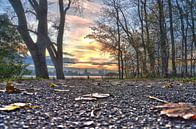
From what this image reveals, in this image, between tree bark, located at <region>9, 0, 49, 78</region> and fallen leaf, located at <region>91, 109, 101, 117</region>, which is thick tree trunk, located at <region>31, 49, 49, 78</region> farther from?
fallen leaf, located at <region>91, 109, 101, 117</region>

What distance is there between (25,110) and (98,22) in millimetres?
24781

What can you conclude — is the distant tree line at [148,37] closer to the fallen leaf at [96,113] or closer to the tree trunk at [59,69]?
the tree trunk at [59,69]

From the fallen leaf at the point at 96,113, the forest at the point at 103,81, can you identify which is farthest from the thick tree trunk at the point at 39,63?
the fallen leaf at the point at 96,113

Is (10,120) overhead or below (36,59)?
below

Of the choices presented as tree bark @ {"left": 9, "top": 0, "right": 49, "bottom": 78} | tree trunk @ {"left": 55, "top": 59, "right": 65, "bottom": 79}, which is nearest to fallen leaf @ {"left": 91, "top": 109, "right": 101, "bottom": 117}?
tree bark @ {"left": 9, "top": 0, "right": 49, "bottom": 78}

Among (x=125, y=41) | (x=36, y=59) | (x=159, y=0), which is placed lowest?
(x=36, y=59)

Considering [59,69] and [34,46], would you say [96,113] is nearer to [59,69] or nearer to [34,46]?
[34,46]

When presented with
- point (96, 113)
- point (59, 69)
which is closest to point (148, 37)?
point (59, 69)

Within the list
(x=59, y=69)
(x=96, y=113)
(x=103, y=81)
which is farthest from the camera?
(x=59, y=69)

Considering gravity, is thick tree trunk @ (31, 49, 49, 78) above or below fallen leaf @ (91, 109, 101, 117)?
above

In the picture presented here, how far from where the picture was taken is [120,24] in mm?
26172

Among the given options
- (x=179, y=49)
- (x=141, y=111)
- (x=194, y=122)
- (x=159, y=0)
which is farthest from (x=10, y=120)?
(x=179, y=49)

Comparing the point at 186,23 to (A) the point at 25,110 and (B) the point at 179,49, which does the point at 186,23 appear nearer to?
(B) the point at 179,49

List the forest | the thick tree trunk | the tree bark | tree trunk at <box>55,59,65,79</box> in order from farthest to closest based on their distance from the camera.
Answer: tree trunk at <box>55,59,65,79</box> → the thick tree trunk → the tree bark → the forest
